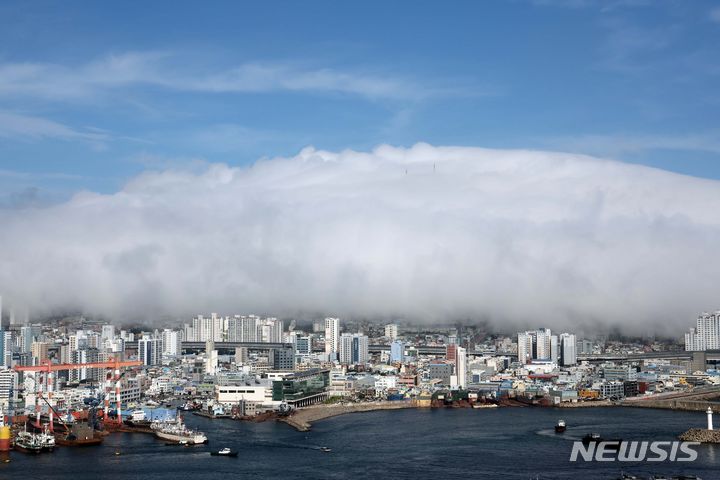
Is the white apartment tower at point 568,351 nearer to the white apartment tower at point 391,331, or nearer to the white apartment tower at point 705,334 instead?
the white apartment tower at point 705,334

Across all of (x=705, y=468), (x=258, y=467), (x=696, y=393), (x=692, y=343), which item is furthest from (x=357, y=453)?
(x=692, y=343)

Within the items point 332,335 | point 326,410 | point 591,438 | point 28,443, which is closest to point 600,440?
point 591,438

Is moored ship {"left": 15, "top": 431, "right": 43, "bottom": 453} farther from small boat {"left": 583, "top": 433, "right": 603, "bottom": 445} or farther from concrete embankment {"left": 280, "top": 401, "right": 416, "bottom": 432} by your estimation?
small boat {"left": 583, "top": 433, "right": 603, "bottom": 445}

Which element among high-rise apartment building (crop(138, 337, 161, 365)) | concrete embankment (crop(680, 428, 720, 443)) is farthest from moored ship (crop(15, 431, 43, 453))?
high-rise apartment building (crop(138, 337, 161, 365))

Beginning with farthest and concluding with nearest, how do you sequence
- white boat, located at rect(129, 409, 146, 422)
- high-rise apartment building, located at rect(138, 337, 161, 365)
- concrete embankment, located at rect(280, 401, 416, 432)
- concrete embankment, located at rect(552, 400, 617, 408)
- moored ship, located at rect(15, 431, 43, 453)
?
high-rise apartment building, located at rect(138, 337, 161, 365) → concrete embankment, located at rect(552, 400, 617, 408) → concrete embankment, located at rect(280, 401, 416, 432) → white boat, located at rect(129, 409, 146, 422) → moored ship, located at rect(15, 431, 43, 453)

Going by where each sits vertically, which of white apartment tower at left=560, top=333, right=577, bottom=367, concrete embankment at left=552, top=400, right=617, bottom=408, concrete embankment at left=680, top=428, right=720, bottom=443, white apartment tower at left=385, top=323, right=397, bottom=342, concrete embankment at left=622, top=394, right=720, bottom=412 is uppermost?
white apartment tower at left=385, top=323, right=397, bottom=342

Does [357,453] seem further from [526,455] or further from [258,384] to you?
[258,384]
